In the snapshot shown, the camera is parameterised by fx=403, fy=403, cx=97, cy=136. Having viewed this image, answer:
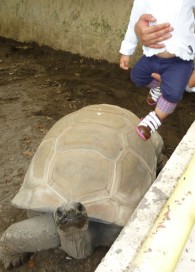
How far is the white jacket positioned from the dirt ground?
1.21 metres

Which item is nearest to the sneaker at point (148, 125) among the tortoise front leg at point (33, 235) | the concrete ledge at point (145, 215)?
the tortoise front leg at point (33, 235)

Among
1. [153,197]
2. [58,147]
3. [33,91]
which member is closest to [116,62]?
[33,91]

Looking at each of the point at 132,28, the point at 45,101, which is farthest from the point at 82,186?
the point at 45,101

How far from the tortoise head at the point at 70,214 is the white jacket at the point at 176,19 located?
2.80 ft

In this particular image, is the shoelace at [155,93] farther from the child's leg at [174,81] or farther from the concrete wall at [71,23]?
the concrete wall at [71,23]

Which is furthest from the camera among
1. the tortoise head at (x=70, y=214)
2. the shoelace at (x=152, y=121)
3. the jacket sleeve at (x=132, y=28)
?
the shoelace at (x=152, y=121)

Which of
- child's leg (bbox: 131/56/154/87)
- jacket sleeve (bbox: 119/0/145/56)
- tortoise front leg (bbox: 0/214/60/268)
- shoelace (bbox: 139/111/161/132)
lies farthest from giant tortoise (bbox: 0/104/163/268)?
jacket sleeve (bbox: 119/0/145/56)

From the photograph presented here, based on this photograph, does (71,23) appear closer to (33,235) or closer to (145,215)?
(33,235)

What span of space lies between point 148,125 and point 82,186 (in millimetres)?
529

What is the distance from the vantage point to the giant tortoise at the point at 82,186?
2045 mm

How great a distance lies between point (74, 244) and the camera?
81.6 inches

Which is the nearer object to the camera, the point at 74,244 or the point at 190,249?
the point at 190,249

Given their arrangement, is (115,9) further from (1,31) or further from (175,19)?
(175,19)

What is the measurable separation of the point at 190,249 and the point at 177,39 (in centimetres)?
119
